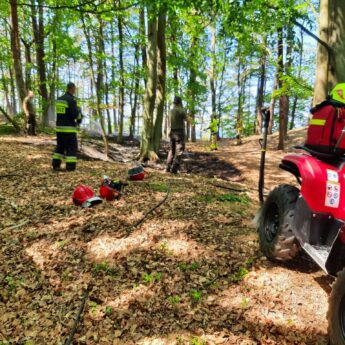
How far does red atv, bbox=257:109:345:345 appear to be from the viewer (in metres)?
2.42

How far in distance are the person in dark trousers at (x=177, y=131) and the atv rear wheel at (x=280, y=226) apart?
5689mm

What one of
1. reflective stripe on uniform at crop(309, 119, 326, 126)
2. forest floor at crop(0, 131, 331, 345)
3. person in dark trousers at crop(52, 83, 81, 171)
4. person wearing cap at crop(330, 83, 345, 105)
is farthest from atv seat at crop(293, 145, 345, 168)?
person in dark trousers at crop(52, 83, 81, 171)

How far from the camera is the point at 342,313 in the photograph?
238 centimetres

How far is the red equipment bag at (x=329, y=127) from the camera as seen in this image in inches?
118

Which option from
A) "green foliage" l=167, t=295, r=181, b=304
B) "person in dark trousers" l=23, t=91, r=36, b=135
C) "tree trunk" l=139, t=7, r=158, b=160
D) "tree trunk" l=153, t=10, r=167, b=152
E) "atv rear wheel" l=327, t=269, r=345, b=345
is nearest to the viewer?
"atv rear wheel" l=327, t=269, r=345, b=345

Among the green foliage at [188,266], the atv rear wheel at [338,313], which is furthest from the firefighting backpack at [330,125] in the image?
the green foliage at [188,266]

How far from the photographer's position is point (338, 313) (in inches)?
93.4

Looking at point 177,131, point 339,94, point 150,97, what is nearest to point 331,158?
point 339,94

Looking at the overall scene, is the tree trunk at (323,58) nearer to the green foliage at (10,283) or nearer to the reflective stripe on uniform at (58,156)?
the green foliage at (10,283)

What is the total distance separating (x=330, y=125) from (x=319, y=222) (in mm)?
1031

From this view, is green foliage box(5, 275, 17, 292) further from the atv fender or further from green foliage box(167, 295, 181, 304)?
the atv fender

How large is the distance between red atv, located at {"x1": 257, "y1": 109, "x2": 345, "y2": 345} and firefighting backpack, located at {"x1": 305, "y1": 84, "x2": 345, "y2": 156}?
0.39ft

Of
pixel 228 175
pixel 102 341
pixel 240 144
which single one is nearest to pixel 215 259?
pixel 102 341

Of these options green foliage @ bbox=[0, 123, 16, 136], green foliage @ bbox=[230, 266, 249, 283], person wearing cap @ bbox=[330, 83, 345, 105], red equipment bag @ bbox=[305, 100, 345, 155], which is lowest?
green foliage @ bbox=[230, 266, 249, 283]
